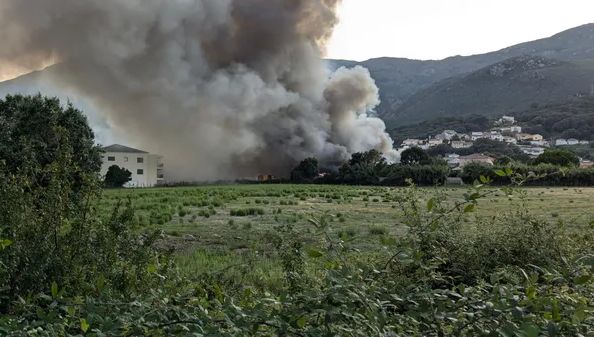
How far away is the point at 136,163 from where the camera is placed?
63.8m

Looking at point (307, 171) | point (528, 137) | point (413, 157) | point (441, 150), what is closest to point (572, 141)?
point (528, 137)

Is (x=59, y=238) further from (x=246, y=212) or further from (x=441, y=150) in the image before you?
(x=441, y=150)

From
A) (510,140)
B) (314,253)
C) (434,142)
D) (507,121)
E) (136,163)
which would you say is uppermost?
(507,121)

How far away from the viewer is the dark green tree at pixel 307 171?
62.8 m

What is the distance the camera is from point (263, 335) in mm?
1959

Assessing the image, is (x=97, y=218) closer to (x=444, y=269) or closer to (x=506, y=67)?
(x=444, y=269)

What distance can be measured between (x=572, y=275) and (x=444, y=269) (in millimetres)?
3456

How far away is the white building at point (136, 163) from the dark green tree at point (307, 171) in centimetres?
1723

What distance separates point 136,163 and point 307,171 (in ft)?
68.6

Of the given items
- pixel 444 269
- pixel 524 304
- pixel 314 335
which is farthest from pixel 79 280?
pixel 444 269

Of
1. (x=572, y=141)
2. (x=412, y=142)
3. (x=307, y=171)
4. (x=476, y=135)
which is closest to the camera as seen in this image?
(x=307, y=171)

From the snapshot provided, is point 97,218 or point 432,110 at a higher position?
point 432,110

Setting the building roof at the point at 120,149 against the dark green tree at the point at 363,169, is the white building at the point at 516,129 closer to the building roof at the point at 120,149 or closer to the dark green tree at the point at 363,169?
the dark green tree at the point at 363,169

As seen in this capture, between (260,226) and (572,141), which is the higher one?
(572,141)
